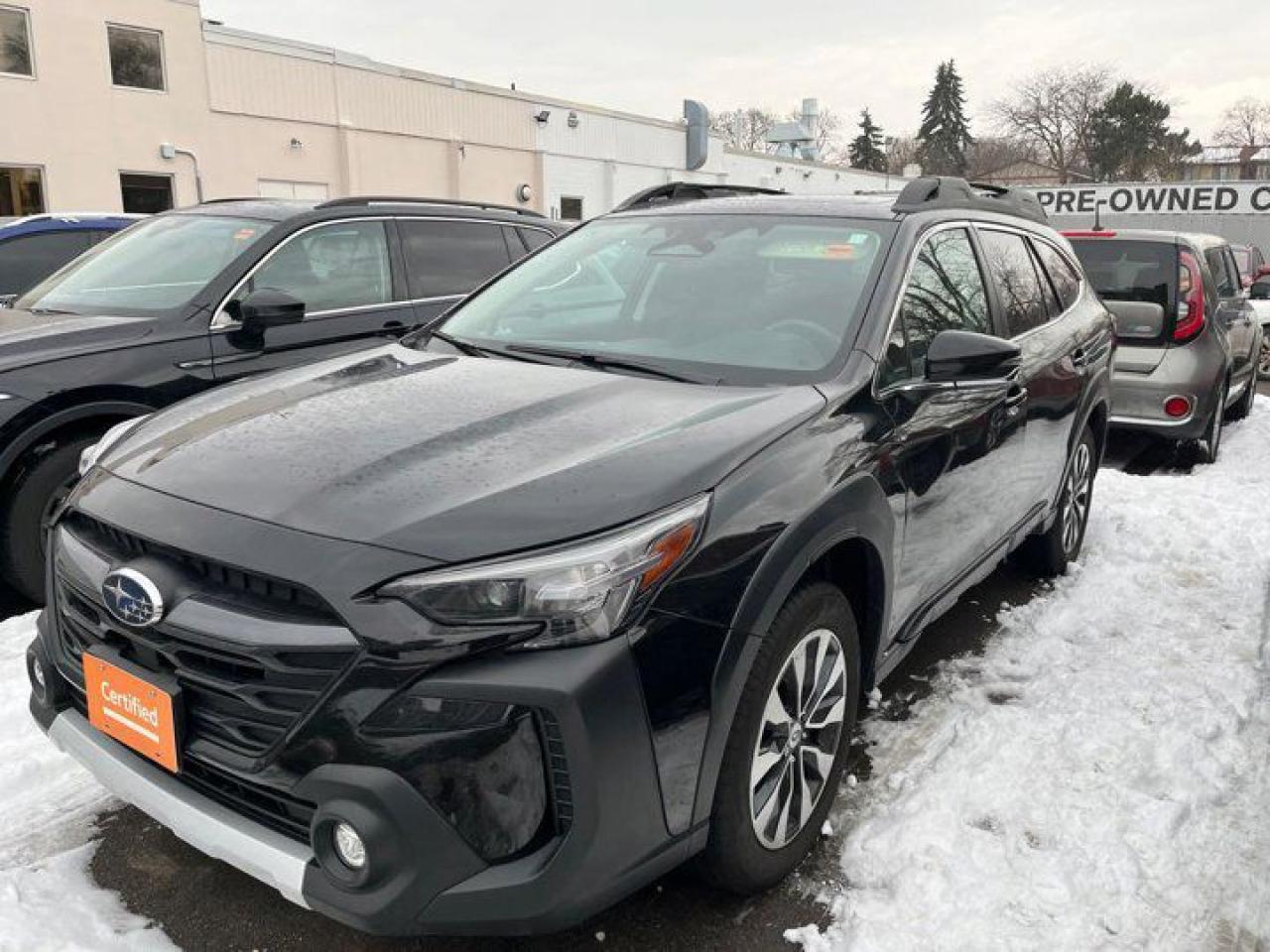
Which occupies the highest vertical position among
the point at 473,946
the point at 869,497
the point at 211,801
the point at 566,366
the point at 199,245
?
the point at 199,245

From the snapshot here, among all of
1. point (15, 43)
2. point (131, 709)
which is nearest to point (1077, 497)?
point (131, 709)

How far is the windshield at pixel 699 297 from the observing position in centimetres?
298

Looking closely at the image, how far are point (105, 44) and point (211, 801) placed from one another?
2002 centimetres

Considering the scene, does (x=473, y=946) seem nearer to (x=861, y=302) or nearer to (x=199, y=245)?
(x=861, y=302)

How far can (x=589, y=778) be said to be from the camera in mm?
1861

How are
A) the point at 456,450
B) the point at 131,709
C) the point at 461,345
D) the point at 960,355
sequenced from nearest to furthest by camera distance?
1. the point at 131,709
2. the point at 456,450
3. the point at 960,355
4. the point at 461,345

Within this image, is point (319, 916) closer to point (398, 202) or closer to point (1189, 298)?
point (398, 202)

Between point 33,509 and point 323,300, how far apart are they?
175 cm

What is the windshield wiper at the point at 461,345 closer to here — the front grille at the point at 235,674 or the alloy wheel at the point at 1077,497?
the front grille at the point at 235,674

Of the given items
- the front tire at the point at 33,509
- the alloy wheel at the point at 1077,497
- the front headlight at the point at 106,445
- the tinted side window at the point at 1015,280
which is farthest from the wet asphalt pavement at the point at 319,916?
the alloy wheel at the point at 1077,497

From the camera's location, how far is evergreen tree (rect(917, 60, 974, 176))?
245ft

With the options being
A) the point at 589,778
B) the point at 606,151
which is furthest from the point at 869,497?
the point at 606,151

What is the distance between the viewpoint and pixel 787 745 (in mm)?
2480

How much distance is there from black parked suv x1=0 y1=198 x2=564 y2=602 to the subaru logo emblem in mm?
2244
